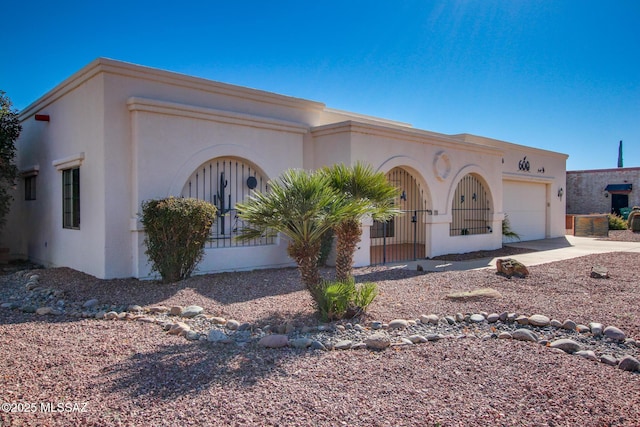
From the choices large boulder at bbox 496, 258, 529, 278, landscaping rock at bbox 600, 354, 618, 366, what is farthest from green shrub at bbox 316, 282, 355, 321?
large boulder at bbox 496, 258, 529, 278

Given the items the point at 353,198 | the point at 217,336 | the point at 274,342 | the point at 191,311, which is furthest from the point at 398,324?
the point at 191,311

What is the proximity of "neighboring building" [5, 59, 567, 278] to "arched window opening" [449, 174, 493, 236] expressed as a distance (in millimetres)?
232

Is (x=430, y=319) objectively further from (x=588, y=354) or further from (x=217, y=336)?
(x=217, y=336)

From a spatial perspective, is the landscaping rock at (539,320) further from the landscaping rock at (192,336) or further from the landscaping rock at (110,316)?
the landscaping rock at (110,316)

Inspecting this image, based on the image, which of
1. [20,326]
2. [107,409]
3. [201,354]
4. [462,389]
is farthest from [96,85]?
[462,389]

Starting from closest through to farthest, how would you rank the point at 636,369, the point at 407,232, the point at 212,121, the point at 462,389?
the point at 462,389 → the point at 636,369 → the point at 212,121 → the point at 407,232

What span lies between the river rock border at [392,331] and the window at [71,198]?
3.49 meters

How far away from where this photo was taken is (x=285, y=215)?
20.2 ft

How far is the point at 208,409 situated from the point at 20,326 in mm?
3978

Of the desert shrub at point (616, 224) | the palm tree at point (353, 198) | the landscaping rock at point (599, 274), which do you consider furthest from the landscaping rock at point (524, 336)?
the desert shrub at point (616, 224)

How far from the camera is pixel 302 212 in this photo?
20.0 feet

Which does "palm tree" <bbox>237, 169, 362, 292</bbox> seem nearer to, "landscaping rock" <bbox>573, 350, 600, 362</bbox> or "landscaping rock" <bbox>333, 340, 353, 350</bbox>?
"landscaping rock" <bbox>333, 340, 353, 350</bbox>

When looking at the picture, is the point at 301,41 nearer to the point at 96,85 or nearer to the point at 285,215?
the point at 96,85

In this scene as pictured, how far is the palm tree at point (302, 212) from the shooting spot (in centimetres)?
612
